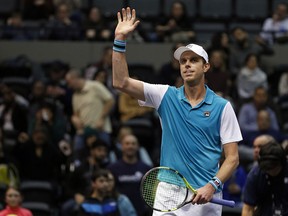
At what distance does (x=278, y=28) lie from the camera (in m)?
19.2

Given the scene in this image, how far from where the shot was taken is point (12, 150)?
609 inches

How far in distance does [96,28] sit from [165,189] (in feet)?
35.9

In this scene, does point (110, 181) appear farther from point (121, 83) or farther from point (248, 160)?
point (121, 83)

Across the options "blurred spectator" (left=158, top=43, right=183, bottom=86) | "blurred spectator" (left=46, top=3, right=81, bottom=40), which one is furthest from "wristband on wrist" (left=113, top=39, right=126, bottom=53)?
"blurred spectator" (left=46, top=3, right=81, bottom=40)

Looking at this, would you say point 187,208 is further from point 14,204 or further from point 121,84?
point 14,204

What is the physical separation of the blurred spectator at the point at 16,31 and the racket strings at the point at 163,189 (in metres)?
11.3

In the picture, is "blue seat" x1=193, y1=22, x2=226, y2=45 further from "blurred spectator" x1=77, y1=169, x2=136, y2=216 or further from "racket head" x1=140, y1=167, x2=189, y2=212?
"racket head" x1=140, y1=167, x2=189, y2=212

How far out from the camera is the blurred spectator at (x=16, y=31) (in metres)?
19.2

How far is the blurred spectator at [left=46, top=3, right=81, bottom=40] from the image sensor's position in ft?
63.0

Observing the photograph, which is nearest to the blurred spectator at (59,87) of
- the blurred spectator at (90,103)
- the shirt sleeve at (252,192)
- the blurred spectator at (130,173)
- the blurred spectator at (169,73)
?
the blurred spectator at (90,103)

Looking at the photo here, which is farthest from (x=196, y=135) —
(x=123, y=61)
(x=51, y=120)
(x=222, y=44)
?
(x=222, y=44)

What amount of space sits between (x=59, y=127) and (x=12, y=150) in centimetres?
99

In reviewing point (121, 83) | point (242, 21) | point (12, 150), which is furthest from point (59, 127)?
point (121, 83)

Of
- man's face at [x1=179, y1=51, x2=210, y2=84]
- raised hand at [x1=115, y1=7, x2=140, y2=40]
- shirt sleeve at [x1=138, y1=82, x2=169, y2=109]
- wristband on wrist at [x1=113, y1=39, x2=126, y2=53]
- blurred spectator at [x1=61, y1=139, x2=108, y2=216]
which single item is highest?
raised hand at [x1=115, y1=7, x2=140, y2=40]
